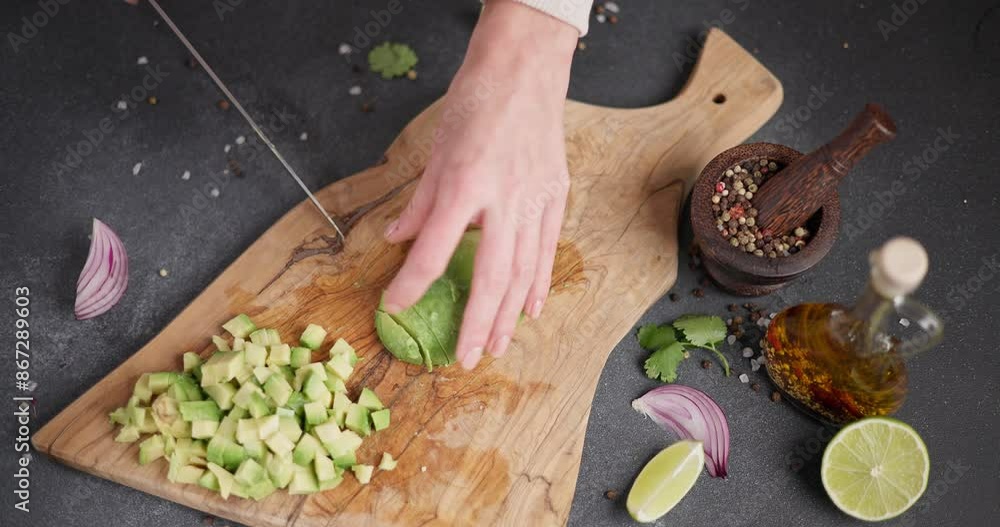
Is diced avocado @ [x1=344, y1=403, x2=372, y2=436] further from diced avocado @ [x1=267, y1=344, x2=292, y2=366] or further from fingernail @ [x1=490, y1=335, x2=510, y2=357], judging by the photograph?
fingernail @ [x1=490, y1=335, x2=510, y2=357]

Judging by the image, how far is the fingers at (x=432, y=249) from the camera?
154 centimetres

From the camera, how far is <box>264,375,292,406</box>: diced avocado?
1.82m

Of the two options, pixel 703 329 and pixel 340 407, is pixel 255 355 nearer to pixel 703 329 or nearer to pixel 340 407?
pixel 340 407

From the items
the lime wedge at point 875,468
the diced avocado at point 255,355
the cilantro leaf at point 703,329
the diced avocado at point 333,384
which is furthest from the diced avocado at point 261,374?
the lime wedge at point 875,468

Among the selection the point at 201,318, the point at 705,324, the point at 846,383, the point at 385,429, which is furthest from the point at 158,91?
the point at 846,383

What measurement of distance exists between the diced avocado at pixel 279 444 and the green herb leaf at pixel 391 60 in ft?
3.44

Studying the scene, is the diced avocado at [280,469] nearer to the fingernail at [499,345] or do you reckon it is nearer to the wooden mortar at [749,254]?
the fingernail at [499,345]

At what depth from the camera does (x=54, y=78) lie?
2303mm

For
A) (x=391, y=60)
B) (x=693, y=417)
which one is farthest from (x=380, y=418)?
(x=391, y=60)

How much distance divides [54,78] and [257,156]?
62cm

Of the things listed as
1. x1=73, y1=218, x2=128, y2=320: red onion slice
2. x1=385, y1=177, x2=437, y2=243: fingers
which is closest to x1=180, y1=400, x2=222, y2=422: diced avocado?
x1=73, y1=218, x2=128, y2=320: red onion slice

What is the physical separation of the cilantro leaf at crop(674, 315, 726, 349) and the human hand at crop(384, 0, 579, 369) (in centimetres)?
52

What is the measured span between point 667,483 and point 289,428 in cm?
87

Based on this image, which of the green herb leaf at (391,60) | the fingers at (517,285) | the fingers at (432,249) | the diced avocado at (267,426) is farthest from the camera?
the green herb leaf at (391,60)
